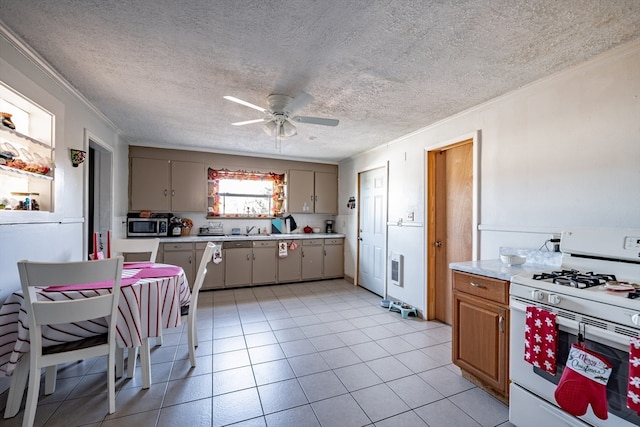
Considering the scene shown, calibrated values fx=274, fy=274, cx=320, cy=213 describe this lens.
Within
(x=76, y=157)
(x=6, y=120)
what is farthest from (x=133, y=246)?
(x=6, y=120)

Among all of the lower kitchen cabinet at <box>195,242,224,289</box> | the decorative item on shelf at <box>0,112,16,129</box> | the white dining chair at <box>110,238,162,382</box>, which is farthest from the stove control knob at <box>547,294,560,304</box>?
the lower kitchen cabinet at <box>195,242,224,289</box>

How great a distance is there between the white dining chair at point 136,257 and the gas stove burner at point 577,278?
268cm

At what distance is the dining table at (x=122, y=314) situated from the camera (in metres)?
1.59

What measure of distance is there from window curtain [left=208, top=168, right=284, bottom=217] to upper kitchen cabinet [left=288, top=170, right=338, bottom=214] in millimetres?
275

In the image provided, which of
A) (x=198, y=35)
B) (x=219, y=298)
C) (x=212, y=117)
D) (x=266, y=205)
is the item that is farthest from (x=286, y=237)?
(x=198, y=35)

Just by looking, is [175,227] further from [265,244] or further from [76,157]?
[76,157]

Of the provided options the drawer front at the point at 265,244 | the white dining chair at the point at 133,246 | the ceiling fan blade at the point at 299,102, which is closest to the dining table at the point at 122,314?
the white dining chair at the point at 133,246

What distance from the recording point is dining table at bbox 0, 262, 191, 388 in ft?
5.20

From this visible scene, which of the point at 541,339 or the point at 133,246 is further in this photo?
the point at 133,246

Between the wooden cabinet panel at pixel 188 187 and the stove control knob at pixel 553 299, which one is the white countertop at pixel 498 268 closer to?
the stove control knob at pixel 553 299

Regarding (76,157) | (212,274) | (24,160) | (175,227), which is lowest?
(212,274)

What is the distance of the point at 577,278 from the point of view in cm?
156

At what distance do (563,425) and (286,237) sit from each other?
4.03 m

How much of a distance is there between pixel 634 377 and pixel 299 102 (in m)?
2.42
